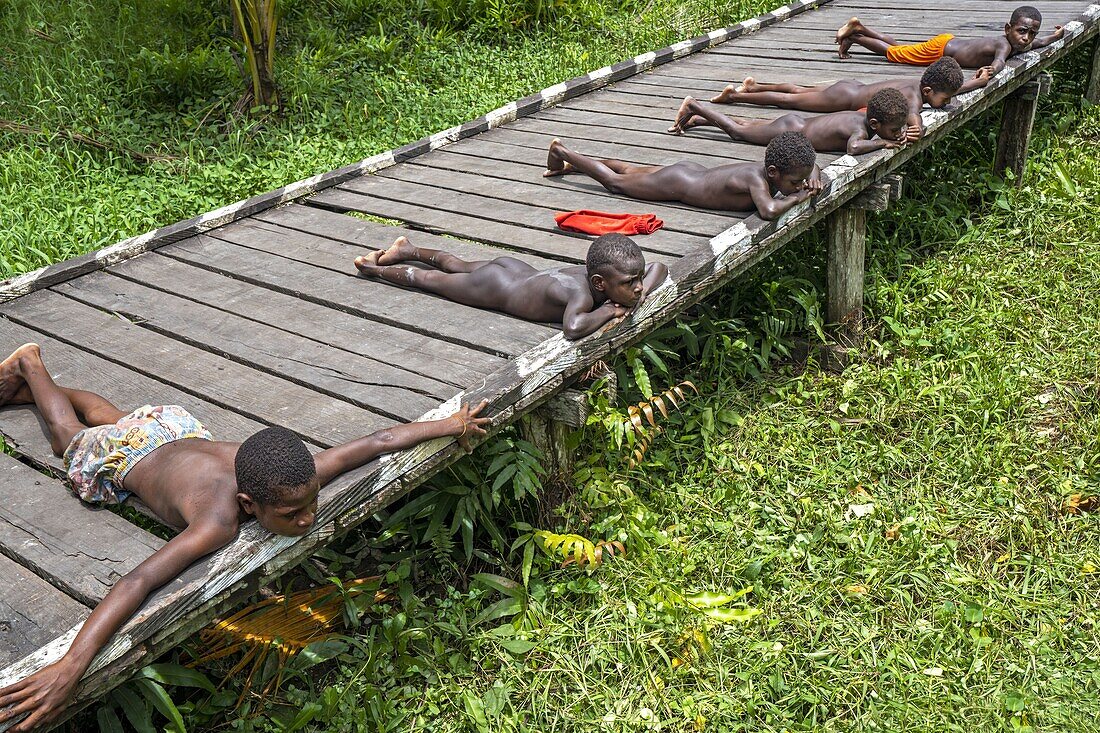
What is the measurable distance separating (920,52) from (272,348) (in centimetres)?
539

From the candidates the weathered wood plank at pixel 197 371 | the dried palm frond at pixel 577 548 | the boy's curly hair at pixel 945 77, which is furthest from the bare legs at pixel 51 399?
the boy's curly hair at pixel 945 77

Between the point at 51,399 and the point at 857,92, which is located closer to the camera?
the point at 51,399

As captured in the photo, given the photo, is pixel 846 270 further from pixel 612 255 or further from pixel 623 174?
pixel 612 255

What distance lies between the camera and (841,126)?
5633mm

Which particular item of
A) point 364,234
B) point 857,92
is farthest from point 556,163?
point 857,92

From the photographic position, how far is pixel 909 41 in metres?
7.96

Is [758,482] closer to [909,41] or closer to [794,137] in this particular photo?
[794,137]

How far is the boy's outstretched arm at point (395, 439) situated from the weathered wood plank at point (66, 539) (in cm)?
57

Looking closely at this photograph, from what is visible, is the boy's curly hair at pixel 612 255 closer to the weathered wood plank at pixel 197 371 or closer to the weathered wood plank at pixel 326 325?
the weathered wood plank at pixel 326 325

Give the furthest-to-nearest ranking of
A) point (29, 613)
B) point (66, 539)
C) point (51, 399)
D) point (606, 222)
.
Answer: point (606, 222)
point (51, 399)
point (66, 539)
point (29, 613)

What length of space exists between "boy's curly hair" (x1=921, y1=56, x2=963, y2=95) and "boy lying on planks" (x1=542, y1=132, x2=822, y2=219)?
1.26 meters

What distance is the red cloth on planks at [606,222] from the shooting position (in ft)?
16.2

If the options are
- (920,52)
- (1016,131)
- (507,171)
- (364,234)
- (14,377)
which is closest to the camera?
(14,377)

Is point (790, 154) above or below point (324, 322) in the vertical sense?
above
